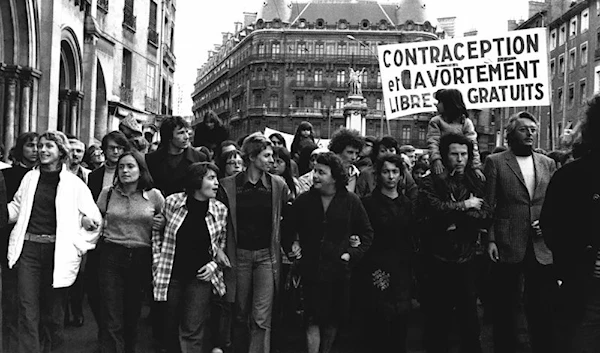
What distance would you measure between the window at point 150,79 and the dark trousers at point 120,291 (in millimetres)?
24153

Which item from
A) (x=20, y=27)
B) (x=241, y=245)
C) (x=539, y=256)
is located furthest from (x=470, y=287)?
(x=20, y=27)

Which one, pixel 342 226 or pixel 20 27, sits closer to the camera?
pixel 342 226

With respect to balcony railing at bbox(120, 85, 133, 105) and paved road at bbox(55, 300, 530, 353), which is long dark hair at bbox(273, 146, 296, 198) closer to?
paved road at bbox(55, 300, 530, 353)

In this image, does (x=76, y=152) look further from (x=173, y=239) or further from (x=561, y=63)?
(x=561, y=63)

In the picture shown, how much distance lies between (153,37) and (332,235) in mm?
25560

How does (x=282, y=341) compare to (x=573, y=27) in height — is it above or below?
below

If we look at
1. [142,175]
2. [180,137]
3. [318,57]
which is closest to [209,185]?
[142,175]

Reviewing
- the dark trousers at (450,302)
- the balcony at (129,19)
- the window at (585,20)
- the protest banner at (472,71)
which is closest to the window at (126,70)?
the balcony at (129,19)

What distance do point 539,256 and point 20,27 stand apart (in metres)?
13.6

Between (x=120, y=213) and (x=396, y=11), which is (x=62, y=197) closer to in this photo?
(x=120, y=213)

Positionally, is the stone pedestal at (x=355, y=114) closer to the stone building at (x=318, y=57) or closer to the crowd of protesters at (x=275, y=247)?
the crowd of protesters at (x=275, y=247)

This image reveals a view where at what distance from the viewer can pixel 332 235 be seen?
6.87m

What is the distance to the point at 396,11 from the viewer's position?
103 metres

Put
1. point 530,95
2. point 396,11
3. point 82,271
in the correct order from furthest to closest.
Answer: point 396,11
point 530,95
point 82,271
